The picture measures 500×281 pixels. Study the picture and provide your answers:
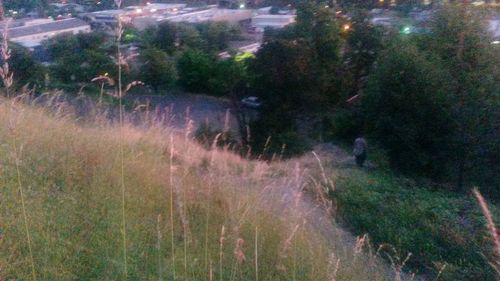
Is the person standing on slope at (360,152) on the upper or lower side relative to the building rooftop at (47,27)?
lower

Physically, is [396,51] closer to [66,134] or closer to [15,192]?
[66,134]

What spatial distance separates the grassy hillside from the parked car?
12.9 metres

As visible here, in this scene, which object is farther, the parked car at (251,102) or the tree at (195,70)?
the tree at (195,70)

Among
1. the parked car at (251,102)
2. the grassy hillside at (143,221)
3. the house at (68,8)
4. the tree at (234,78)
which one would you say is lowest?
the parked car at (251,102)

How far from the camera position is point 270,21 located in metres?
24.5

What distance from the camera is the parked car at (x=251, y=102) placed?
17953 mm

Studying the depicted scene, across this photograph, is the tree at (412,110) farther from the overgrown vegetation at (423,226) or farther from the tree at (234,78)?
the tree at (234,78)

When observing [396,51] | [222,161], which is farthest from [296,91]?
[222,161]

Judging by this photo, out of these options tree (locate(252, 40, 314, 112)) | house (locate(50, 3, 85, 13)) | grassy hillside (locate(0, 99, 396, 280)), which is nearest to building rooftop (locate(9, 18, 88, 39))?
house (locate(50, 3, 85, 13))

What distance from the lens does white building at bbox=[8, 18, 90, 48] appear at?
1795 cm

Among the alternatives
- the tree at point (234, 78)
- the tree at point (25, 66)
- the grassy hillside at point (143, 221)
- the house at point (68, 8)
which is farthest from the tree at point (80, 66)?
the grassy hillside at point (143, 221)

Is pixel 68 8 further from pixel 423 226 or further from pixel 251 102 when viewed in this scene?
pixel 423 226

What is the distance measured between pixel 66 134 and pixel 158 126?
1.15 m

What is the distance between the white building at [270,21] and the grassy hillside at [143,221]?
1843 centimetres
